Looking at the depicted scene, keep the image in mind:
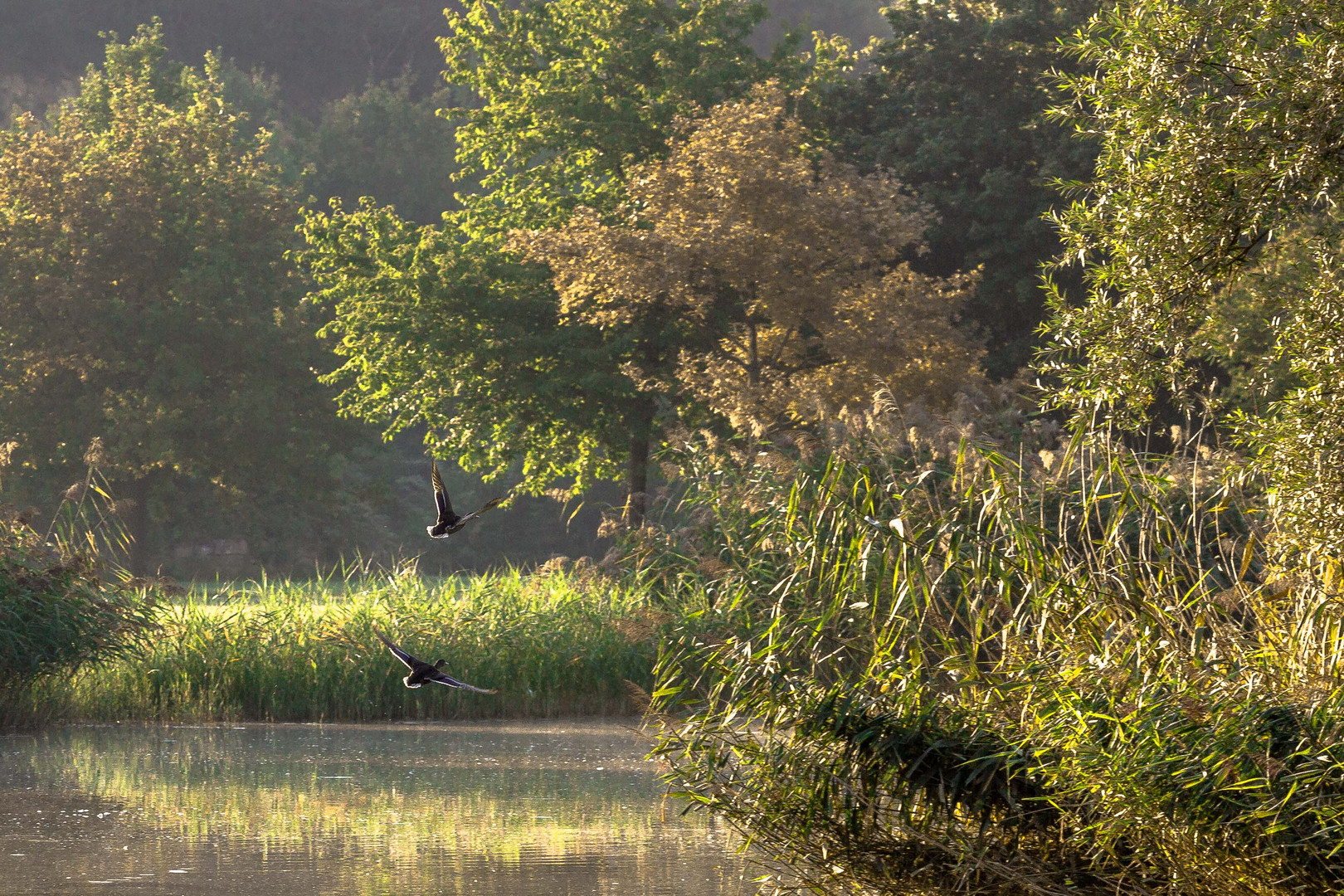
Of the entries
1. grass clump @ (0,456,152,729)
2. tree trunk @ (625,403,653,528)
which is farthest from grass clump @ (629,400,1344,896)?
tree trunk @ (625,403,653,528)

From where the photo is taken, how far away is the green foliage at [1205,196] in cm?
634

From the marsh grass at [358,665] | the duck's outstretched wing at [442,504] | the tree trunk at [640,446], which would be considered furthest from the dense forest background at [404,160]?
the duck's outstretched wing at [442,504]

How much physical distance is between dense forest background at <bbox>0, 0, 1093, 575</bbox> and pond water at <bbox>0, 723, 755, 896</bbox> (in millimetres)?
6681

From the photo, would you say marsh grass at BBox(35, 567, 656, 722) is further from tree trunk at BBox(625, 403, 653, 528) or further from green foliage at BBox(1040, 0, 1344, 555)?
tree trunk at BBox(625, 403, 653, 528)

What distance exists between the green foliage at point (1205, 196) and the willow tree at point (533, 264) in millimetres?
20466

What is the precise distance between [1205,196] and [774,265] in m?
17.6

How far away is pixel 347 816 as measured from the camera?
381 inches

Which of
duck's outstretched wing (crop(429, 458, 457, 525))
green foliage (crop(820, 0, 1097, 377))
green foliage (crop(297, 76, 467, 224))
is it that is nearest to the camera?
duck's outstretched wing (crop(429, 458, 457, 525))

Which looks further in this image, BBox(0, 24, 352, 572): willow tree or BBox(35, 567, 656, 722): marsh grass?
BBox(0, 24, 352, 572): willow tree

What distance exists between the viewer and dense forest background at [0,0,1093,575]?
29.3m

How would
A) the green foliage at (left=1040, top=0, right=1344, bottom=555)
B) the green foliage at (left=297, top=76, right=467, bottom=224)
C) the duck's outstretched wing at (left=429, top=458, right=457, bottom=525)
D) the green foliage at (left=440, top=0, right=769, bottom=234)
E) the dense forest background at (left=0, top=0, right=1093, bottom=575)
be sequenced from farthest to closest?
the green foliage at (left=297, top=76, right=467, bottom=224), the green foliage at (left=440, top=0, right=769, bottom=234), the dense forest background at (left=0, top=0, right=1093, bottom=575), the duck's outstretched wing at (left=429, top=458, right=457, bottom=525), the green foliage at (left=1040, top=0, right=1344, bottom=555)

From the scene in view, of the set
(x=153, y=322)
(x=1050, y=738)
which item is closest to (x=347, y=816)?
(x=1050, y=738)

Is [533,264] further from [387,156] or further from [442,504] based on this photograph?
[387,156]

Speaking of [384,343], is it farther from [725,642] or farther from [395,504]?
[725,642]
